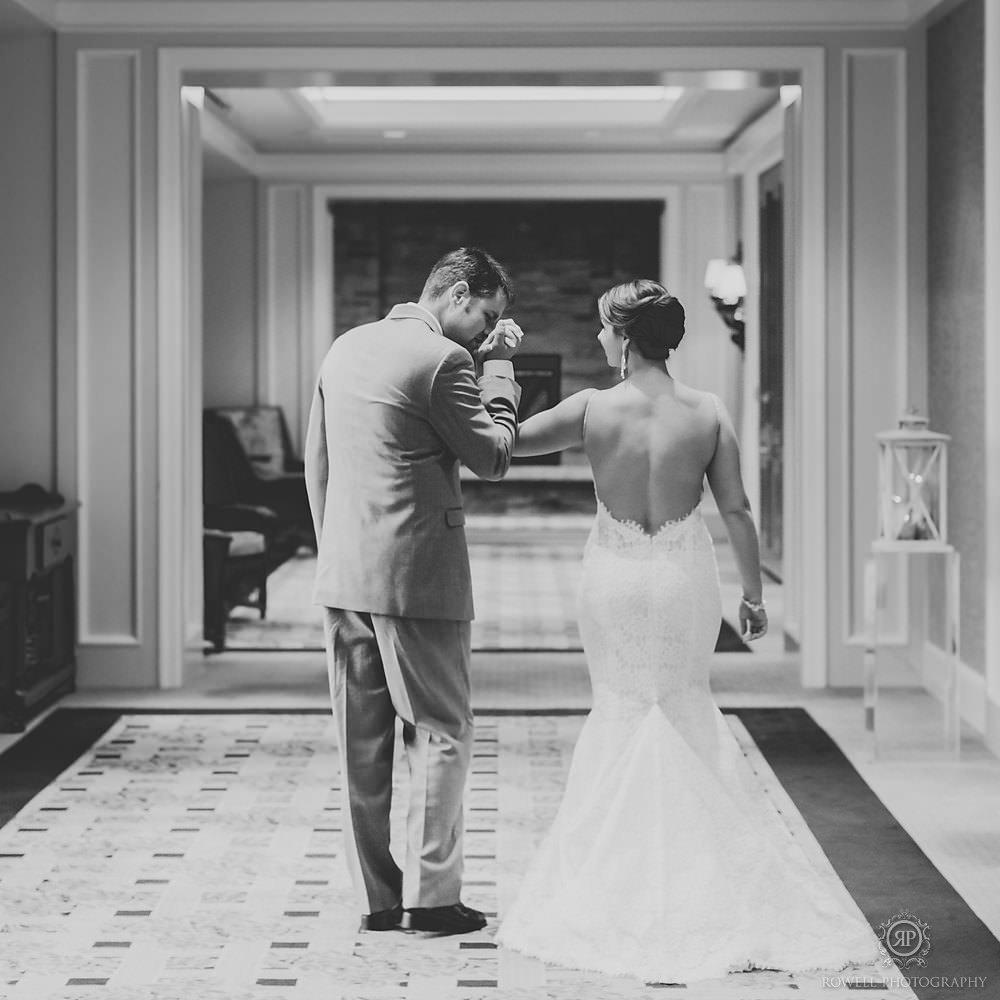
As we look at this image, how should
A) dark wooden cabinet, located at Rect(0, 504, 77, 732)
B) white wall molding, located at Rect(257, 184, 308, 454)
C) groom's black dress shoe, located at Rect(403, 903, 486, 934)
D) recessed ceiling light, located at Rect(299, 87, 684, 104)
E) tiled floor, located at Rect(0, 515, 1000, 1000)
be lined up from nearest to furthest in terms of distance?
groom's black dress shoe, located at Rect(403, 903, 486, 934) < tiled floor, located at Rect(0, 515, 1000, 1000) < dark wooden cabinet, located at Rect(0, 504, 77, 732) < recessed ceiling light, located at Rect(299, 87, 684, 104) < white wall molding, located at Rect(257, 184, 308, 454)

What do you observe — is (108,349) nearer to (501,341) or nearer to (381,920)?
(501,341)

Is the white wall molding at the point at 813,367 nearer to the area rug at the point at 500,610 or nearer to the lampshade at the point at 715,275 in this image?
the area rug at the point at 500,610

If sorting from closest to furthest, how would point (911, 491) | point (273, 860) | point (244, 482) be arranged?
point (273, 860), point (911, 491), point (244, 482)

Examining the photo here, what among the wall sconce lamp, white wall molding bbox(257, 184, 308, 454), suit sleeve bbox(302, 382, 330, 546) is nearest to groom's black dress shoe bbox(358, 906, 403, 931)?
suit sleeve bbox(302, 382, 330, 546)

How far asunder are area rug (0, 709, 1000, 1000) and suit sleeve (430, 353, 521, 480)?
40.5 inches

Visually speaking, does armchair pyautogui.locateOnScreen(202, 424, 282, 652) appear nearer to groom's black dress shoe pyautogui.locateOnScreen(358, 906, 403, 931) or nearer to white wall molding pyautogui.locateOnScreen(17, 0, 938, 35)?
white wall molding pyautogui.locateOnScreen(17, 0, 938, 35)

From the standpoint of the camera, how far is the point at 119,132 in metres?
6.21

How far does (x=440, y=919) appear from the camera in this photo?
3.34m

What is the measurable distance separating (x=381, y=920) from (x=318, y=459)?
3.31 ft

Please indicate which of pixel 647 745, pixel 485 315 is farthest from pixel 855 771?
pixel 485 315

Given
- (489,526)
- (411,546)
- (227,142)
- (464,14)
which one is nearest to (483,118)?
(227,142)

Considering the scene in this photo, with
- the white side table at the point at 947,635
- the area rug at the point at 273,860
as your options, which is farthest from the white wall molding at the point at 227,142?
the white side table at the point at 947,635

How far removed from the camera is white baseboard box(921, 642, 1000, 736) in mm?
5294

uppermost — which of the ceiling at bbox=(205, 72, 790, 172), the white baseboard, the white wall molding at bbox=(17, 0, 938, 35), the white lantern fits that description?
the ceiling at bbox=(205, 72, 790, 172)
